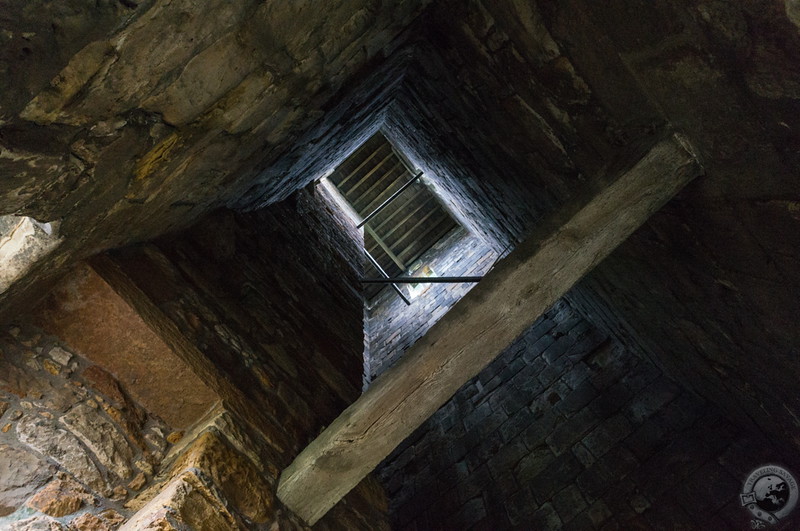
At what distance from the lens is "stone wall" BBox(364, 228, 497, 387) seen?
493 cm

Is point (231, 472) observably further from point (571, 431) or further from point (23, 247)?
point (571, 431)

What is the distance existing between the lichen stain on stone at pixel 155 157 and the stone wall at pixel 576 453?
2271mm

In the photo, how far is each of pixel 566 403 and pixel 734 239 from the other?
194 centimetres

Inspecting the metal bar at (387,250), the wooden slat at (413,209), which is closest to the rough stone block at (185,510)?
the metal bar at (387,250)

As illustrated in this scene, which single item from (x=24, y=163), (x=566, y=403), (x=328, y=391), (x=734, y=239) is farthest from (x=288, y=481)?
(x=566, y=403)

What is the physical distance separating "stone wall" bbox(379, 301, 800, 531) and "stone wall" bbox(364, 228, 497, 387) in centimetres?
84

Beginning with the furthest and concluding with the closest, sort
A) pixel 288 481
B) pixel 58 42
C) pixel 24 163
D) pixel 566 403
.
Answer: pixel 566 403 → pixel 288 481 → pixel 24 163 → pixel 58 42

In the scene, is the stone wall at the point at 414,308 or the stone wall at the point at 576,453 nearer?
the stone wall at the point at 576,453

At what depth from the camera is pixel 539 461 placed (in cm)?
315

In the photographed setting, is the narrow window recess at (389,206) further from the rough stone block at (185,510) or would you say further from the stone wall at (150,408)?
the rough stone block at (185,510)

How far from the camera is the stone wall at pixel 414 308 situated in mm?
4932

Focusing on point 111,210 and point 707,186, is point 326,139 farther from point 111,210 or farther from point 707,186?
point 707,186

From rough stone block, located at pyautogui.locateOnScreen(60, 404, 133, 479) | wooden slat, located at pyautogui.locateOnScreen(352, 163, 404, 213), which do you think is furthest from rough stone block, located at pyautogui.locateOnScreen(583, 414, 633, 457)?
wooden slat, located at pyautogui.locateOnScreen(352, 163, 404, 213)

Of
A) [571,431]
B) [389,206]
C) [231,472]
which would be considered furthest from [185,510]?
[389,206]
